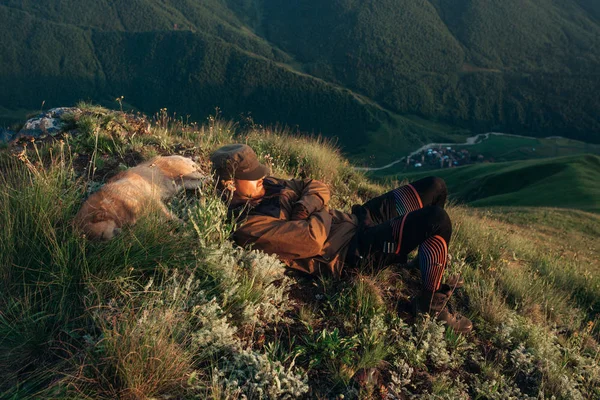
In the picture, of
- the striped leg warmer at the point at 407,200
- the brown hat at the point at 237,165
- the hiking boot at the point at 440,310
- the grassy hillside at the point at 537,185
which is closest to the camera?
the hiking boot at the point at 440,310

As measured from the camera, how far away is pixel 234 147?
3.56 meters

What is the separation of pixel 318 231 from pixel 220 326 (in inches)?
45.3

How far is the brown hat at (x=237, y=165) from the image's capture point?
3.37 m

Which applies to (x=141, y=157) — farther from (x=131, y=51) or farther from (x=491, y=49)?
(x=491, y=49)

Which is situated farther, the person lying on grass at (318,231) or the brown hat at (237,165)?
the brown hat at (237,165)

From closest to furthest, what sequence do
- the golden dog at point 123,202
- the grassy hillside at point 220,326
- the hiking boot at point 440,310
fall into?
the grassy hillside at point 220,326
the golden dog at point 123,202
the hiking boot at point 440,310

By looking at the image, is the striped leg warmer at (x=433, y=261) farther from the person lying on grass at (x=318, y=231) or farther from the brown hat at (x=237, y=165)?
the brown hat at (x=237, y=165)

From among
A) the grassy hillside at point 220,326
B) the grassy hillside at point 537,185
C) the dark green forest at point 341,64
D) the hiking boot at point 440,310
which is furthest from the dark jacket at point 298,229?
the dark green forest at point 341,64

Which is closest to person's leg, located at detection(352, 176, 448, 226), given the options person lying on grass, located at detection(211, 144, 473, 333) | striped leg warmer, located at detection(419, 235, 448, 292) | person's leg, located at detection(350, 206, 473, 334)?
person lying on grass, located at detection(211, 144, 473, 333)

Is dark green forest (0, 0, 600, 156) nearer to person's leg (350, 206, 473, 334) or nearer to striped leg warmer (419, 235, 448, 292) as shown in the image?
person's leg (350, 206, 473, 334)

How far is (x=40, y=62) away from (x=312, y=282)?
140 m

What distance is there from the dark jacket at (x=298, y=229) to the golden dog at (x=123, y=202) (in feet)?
1.80

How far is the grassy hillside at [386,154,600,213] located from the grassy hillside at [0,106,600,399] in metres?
15.8

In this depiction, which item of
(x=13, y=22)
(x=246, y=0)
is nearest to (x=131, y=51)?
(x=13, y=22)
